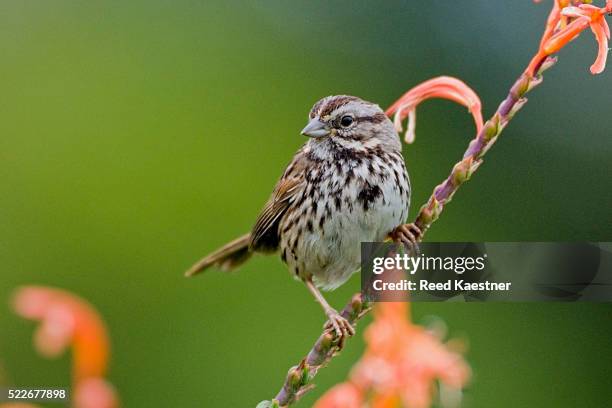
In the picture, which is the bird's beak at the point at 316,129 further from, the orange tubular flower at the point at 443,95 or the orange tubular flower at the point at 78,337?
the orange tubular flower at the point at 78,337

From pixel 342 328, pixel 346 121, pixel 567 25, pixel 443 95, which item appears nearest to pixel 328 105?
pixel 346 121

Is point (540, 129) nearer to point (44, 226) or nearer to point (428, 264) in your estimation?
point (428, 264)

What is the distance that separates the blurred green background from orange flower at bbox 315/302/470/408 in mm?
944

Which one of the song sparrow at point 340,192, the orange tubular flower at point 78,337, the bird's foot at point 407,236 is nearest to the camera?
the orange tubular flower at point 78,337

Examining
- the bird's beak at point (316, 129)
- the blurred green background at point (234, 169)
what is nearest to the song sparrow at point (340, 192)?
the bird's beak at point (316, 129)

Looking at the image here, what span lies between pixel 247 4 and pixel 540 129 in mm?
927

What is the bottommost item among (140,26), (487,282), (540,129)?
(487,282)

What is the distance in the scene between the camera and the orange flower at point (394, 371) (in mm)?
1353

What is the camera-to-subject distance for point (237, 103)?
2.74 m

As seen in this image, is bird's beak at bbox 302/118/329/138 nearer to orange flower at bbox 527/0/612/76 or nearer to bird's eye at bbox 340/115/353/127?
bird's eye at bbox 340/115/353/127

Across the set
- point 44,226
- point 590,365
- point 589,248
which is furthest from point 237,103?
point 590,365

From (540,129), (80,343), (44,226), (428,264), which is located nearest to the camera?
(80,343)

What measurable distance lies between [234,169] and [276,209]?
1.40ft

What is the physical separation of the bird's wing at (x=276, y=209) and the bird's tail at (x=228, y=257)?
0.16 ft
